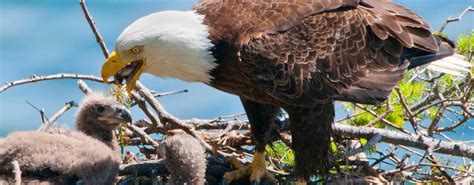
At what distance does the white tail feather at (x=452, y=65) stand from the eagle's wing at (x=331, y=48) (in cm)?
35

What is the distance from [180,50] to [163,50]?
103 mm

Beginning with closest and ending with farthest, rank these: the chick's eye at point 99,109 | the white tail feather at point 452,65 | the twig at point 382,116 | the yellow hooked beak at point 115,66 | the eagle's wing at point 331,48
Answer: the yellow hooked beak at point 115,66 → the eagle's wing at point 331,48 → the chick's eye at point 99,109 → the twig at point 382,116 → the white tail feather at point 452,65

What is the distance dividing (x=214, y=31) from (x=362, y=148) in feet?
3.88

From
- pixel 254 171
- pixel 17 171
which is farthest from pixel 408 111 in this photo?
pixel 17 171

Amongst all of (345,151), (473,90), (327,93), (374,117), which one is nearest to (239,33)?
(327,93)

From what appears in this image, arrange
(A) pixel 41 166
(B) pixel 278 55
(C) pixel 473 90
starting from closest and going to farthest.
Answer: (A) pixel 41 166, (B) pixel 278 55, (C) pixel 473 90

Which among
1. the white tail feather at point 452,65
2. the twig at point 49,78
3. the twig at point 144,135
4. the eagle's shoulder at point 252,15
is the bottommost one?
the twig at point 144,135

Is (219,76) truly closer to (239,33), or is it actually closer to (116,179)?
(239,33)

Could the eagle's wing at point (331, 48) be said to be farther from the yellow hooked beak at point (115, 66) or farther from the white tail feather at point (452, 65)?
the yellow hooked beak at point (115, 66)

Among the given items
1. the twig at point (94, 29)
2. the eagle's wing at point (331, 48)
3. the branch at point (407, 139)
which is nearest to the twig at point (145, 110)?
the twig at point (94, 29)

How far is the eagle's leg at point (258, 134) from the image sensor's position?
6.27m

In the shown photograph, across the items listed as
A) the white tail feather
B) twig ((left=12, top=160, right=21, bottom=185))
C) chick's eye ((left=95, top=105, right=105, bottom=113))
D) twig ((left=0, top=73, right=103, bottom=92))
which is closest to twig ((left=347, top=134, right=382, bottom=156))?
the white tail feather

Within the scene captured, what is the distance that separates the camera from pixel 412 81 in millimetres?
7117

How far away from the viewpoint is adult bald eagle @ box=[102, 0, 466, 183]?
18.5 feet
